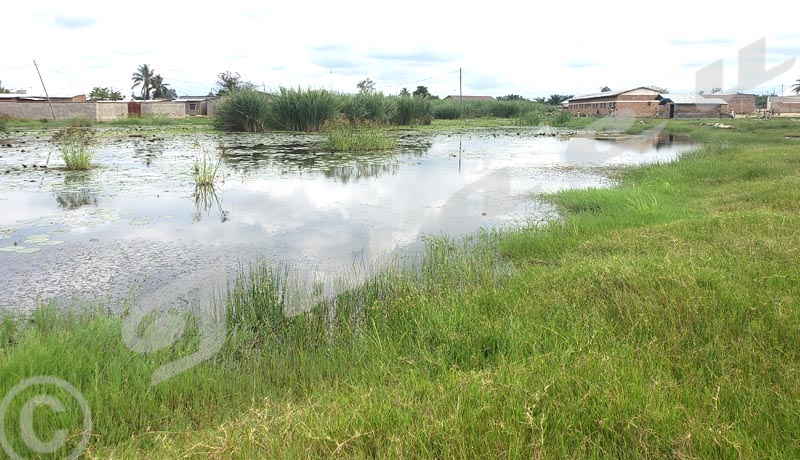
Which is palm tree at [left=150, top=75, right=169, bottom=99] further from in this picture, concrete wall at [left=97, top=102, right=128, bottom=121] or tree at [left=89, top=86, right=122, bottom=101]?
concrete wall at [left=97, top=102, right=128, bottom=121]

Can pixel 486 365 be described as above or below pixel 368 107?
below

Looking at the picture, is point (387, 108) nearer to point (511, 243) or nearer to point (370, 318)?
point (511, 243)

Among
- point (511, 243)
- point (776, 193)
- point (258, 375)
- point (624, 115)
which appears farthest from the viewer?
point (624, 115)

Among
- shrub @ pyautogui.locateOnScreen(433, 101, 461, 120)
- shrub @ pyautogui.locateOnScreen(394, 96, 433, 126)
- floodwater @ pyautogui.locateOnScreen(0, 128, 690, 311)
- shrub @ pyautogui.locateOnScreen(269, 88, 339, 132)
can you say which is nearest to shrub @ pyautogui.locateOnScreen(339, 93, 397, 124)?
shrub @ pyautogui.locateOnScreen(269, 88, 339, 132)

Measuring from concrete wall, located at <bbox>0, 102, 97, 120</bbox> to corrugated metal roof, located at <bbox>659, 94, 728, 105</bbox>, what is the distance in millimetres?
49923

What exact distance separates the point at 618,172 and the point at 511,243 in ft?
25.0

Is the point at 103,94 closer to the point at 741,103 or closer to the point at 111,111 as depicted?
the point at 111,111

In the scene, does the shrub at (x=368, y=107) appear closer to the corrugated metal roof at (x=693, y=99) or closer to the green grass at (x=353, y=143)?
the green grass at (x=353, y=143)

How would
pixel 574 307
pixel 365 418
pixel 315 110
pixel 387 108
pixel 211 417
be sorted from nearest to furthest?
1. pixel 365 418
2. pixel 211 417
3. pixel 574 307
4. pixel 315 110
5. pixel 387 108

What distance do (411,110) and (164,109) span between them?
25.7 meters

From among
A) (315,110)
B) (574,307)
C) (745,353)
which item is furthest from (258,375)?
(315,110)

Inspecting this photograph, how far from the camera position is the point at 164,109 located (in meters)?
48.6

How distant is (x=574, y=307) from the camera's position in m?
3.47

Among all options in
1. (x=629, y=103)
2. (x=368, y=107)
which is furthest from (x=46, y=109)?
(x=629, y=103)
